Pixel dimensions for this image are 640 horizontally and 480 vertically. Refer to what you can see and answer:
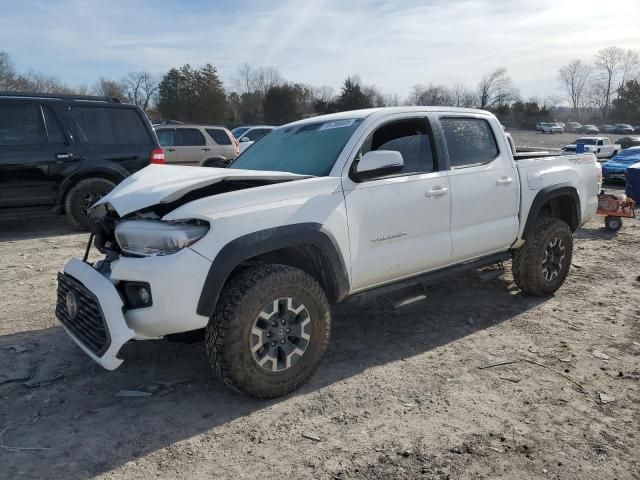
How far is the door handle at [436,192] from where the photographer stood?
4016 mm

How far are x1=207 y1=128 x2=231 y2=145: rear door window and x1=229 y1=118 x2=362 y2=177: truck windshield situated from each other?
9.75 meters

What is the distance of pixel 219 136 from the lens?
14195 millimetres

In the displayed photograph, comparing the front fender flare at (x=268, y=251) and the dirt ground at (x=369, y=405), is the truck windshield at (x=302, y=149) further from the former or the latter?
the dirt ground at (x=369, y=405)

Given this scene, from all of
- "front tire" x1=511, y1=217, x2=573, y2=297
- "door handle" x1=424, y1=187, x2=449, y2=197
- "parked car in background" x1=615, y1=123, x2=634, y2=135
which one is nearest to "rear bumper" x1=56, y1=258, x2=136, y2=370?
"door handle" x1=424, y1=187, x2=449, y2=197

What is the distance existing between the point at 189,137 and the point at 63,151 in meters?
6.35

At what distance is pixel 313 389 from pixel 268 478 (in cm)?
91

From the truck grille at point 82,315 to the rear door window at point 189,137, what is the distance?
426 inches

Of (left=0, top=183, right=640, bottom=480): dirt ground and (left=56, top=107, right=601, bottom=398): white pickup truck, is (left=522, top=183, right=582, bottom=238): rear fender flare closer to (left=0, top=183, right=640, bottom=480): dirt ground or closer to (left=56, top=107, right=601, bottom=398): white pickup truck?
(left=56, top=107, right=601, bottom=398): white pickup truck

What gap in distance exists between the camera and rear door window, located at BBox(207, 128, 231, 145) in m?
14.1

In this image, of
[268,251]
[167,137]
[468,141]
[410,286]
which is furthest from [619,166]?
[268,251]

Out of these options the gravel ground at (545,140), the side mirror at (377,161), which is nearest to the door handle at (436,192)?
the side mirror at (377,161)

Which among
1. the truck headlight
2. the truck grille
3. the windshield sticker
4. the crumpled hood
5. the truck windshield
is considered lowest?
the truck grille

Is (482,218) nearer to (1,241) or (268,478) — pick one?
(268,478)

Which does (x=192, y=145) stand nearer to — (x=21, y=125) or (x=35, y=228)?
(x=35, y=228)
